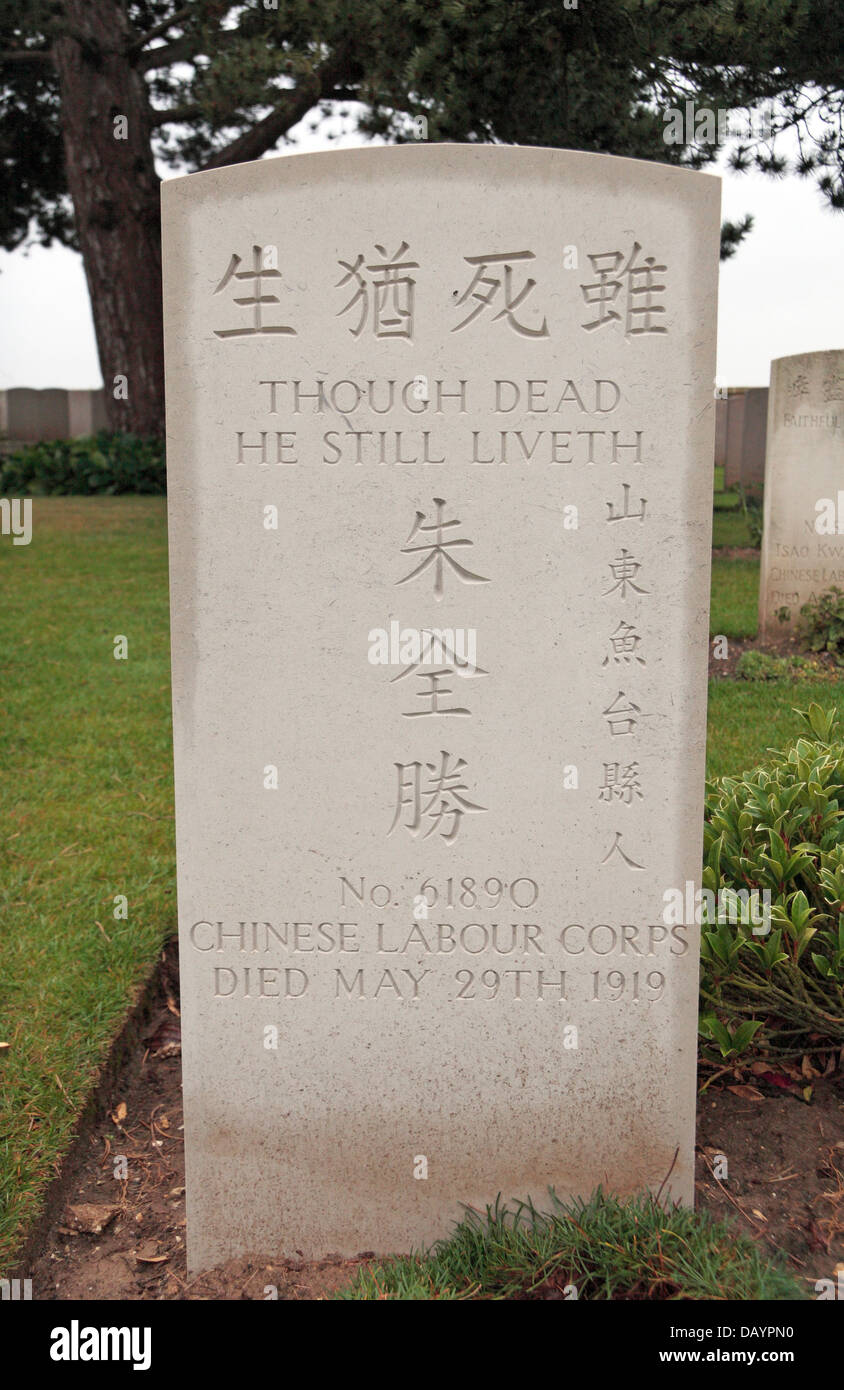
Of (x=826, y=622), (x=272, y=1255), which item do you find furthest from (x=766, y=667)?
(x=272, y=1255)

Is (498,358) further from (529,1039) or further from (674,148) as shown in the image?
(674,148)

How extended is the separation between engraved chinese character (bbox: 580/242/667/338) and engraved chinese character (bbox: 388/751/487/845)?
1047 mm

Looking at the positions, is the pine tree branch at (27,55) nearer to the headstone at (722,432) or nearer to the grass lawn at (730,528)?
the grass lawn at (730,528)

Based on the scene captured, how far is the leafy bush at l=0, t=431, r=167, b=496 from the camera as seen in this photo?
56.3 feet

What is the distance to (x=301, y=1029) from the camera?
269 centimetres

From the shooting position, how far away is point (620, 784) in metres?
2.60

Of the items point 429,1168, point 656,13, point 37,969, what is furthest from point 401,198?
point 656,13

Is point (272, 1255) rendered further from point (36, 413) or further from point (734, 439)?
point (36, 413)

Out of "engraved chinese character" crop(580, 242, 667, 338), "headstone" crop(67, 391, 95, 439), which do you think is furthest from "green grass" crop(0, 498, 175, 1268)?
"headstone" crop(67, 391, 95, 439)

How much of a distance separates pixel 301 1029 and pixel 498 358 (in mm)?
1606

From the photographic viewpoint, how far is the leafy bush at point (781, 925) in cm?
303

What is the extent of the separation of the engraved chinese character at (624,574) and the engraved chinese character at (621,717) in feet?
0.81
